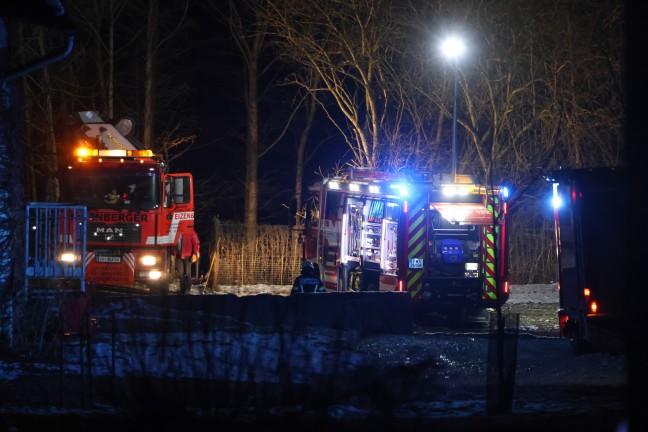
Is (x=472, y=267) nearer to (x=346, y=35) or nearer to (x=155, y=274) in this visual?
(x=155, y=274)

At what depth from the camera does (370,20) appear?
1005 inches

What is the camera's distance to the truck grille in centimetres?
2062

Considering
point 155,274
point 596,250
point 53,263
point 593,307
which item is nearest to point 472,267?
point 596,250

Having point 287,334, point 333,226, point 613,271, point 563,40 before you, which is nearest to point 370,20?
point 563,40

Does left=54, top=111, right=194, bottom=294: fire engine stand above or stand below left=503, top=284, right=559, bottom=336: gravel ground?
above

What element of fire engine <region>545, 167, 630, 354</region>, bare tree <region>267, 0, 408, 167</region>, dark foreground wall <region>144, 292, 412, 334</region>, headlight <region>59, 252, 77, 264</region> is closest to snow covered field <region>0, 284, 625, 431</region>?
fire engine <region>545, 167, 630, 354</region>

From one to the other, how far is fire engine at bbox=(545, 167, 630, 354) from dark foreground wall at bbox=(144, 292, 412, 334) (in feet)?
10.2

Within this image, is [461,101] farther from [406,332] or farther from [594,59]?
[406,332]

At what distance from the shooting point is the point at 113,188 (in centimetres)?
2055

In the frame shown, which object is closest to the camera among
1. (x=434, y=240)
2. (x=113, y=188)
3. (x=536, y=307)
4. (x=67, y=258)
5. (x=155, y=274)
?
(x=67, y=258)

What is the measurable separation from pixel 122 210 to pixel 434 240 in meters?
7.19

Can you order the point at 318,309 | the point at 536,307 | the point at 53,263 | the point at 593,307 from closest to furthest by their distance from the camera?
the point at 593,307 → the point at 53,263 → the point at 318,309 → the point at 536,307

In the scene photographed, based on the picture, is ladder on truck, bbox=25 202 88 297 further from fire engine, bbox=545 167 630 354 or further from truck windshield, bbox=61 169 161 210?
truck windshield, bbox=61 169 161 210

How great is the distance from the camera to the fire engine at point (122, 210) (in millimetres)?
20500
